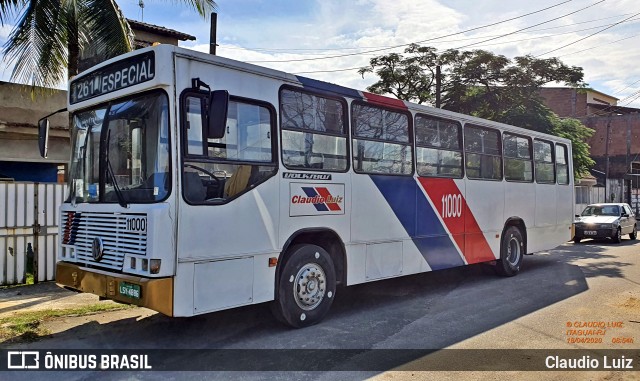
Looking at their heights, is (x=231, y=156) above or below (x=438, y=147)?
below

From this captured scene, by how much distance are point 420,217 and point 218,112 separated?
4.20 m

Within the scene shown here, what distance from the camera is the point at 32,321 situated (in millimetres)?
6535

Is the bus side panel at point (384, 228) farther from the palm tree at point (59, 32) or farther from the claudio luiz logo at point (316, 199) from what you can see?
the palm tree at point (59, 32)

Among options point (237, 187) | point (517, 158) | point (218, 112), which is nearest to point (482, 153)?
point (517, 158)

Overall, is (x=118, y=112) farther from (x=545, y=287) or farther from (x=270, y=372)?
(x=545, y=287)

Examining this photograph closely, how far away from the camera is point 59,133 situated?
48.5 feet

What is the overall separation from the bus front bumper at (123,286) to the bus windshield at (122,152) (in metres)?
0.80

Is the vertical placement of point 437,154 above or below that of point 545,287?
above

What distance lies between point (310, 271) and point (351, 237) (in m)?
0.89

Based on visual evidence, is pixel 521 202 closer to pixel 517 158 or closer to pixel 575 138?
pixel 517 158

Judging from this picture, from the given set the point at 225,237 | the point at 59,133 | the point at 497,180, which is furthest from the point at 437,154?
the point at 59,133

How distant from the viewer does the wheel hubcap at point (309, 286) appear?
242 inches

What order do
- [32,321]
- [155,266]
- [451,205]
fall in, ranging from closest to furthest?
[155,266] → [32,321] → [451,205]

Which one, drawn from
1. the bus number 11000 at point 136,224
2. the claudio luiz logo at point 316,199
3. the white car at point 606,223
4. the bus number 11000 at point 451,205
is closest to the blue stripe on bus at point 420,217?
the bus number 11000 at point 451,205
